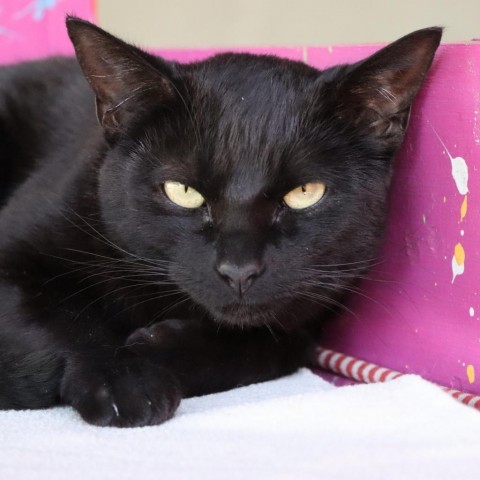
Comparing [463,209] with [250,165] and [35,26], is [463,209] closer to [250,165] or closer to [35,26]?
[250,165]

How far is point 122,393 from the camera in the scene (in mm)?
1203

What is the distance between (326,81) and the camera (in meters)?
1.36

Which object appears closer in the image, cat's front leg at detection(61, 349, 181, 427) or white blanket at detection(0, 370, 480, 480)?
white blanket at detection(0, 370, 480, 480)

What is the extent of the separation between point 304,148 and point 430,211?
0.29 meters

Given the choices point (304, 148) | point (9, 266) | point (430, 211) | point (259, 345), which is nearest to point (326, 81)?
point (304, 148)

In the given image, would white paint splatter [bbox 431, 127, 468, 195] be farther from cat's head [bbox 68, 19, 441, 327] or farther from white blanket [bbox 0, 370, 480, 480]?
white blanket [bbox 0, 370, 480, 480]

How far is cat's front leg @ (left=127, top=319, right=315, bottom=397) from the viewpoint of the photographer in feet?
4.56

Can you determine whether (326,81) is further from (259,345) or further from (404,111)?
(259,345)

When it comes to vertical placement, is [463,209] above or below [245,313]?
above

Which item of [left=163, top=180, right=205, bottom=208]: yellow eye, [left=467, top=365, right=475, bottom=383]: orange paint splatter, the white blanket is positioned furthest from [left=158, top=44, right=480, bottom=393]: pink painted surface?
[left=163, top=180, right=205, bottom=208]: yellow eye

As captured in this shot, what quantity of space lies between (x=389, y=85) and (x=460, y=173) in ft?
0.62

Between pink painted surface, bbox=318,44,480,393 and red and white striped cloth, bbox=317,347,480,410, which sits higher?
pink painted surface, bbox=318,44,480,393

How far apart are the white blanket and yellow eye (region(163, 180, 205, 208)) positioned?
12.8 inches

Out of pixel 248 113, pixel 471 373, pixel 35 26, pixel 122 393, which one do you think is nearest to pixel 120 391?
pixel 122 393
